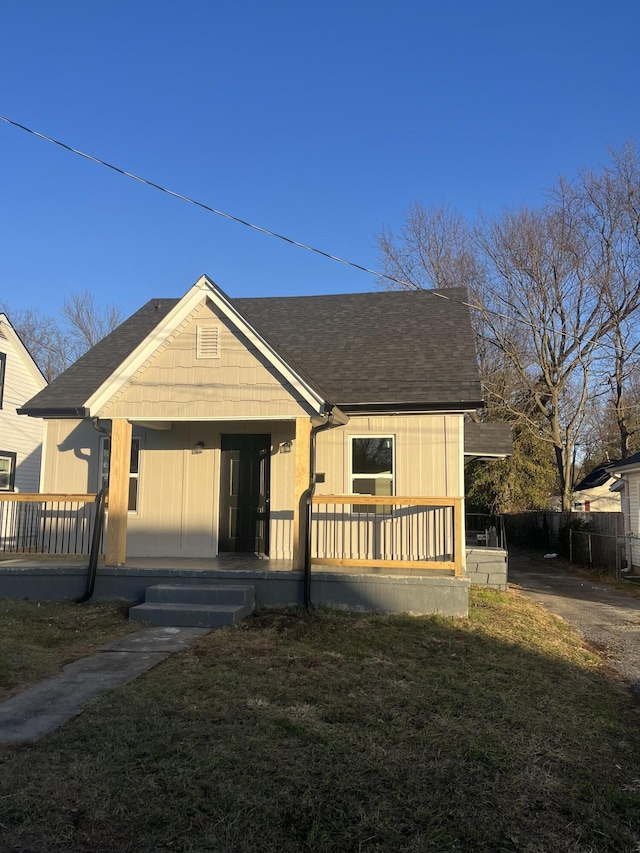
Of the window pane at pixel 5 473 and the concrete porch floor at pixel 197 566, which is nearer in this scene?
the concrete porch floor at pixel 197 566

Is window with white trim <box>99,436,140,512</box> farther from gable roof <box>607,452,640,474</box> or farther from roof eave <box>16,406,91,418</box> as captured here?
gable roof <box>607,452,640,474</box>

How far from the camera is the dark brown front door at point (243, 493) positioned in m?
11.6

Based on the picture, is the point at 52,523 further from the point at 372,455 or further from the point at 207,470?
the point at 372,455

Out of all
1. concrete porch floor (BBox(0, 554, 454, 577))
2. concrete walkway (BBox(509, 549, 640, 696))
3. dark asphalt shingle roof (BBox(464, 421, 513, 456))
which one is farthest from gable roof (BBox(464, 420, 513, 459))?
concrete porch floor (BBox(0, 554, 454, 577))

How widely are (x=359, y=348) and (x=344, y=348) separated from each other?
31 cm

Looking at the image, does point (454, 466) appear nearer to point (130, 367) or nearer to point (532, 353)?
point (130, 367)

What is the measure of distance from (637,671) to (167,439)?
324 inches

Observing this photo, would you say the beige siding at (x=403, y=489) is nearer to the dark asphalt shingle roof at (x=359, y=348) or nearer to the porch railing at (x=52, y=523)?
the dark asphalt shingle roof at (x=359, y=348)

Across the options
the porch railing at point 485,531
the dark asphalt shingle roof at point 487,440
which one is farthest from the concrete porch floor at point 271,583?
the porch railing at point 485,531

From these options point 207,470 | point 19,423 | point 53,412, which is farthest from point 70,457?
point 19,423

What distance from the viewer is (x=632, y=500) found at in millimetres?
18375

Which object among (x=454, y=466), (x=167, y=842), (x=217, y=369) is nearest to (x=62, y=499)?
(x=217, y=369)

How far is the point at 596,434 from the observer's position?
3959cm

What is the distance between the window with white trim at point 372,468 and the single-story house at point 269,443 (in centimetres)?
2
